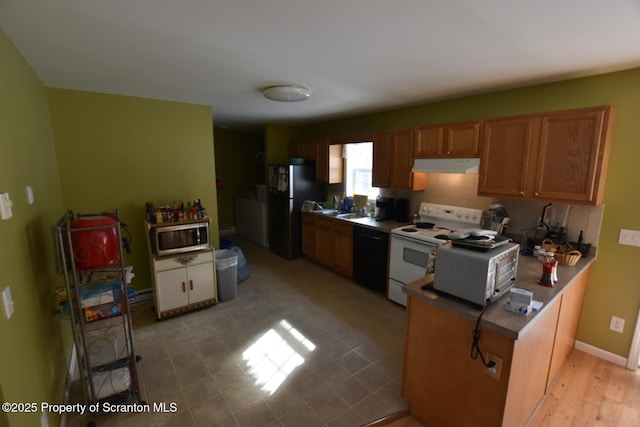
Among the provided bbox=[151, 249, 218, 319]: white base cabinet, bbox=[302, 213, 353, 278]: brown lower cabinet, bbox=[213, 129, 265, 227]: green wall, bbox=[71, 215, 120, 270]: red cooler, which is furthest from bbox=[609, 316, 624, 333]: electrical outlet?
bbox=[213, 129, 265, 227]: green wall

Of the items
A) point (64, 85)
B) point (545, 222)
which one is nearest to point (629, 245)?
point (545, 222)

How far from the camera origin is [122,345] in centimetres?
228

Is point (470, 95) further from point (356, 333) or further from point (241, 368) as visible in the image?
point (241, 368)

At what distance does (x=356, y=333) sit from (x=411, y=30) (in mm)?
2569

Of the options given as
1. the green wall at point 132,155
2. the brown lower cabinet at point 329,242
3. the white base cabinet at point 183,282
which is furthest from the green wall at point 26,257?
the brown lower cabinet at point 329,242

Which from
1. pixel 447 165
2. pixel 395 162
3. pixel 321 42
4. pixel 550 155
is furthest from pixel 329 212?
pixel 321 42

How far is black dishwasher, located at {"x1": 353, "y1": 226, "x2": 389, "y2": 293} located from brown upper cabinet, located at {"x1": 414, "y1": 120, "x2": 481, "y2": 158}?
109 centimetres

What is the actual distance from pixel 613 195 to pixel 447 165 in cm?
131

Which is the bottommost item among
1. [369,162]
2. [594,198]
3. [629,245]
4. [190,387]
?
[190,387]

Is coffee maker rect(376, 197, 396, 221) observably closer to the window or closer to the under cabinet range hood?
the window

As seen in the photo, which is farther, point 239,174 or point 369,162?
point 239,174

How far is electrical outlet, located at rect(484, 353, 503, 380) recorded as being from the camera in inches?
56.9

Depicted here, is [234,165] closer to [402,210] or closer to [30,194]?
[402,210]

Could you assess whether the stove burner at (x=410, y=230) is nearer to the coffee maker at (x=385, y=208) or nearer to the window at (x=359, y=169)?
the coffee maker at (x=385, y=208)
